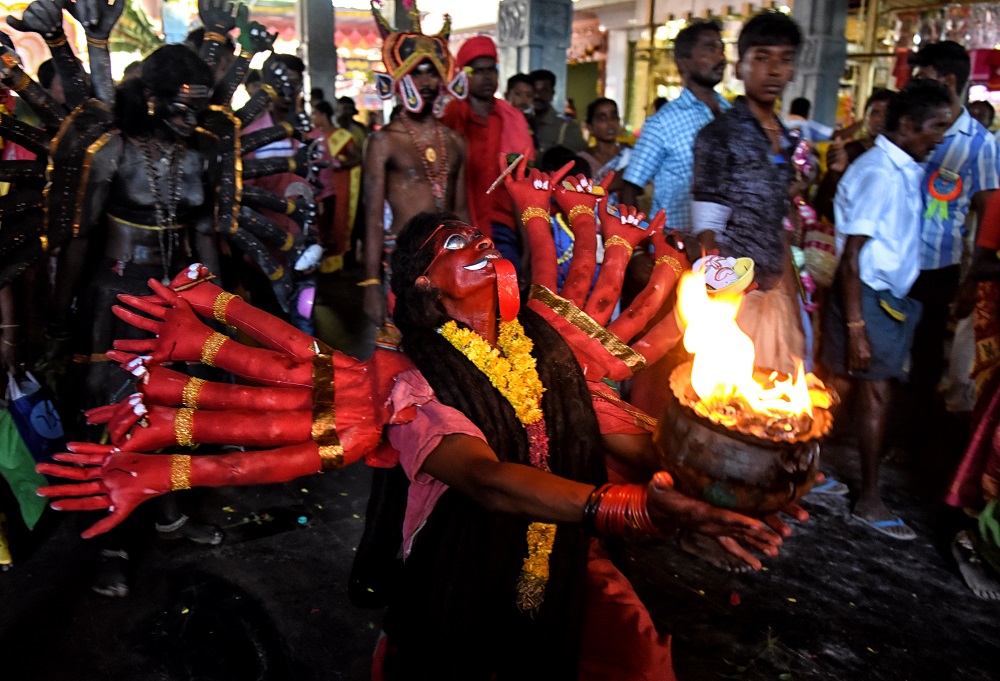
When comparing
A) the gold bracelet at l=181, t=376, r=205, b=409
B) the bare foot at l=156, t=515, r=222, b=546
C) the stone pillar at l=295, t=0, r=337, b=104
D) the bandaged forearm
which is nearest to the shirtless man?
the bare foot at l=156, t=515, r=222, b=546

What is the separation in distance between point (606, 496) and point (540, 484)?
0.51 feet

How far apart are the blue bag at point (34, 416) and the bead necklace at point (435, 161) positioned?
215 centimetres

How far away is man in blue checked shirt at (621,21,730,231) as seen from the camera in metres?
3.88

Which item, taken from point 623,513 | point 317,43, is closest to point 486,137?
point 623,513

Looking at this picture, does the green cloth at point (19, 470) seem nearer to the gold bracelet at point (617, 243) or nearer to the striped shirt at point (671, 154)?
the gold bracelet at point (617, 243)

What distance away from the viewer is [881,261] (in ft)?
12.4

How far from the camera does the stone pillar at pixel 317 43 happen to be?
12.6 metres

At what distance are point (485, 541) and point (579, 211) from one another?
3.97 feet

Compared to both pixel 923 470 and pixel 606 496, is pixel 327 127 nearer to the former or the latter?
pixel 923 470

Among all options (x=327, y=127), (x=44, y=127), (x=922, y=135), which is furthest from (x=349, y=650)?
(x=327, y=127)

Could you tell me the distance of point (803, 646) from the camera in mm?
2875

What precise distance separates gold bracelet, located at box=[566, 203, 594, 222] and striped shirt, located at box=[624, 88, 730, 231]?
132 cm

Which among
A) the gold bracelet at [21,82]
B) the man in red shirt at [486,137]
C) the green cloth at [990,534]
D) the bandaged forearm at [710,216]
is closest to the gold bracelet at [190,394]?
the gold bracelet at [21,82]

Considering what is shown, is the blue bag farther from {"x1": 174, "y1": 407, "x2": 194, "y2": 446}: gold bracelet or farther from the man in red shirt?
the man in red shirt
